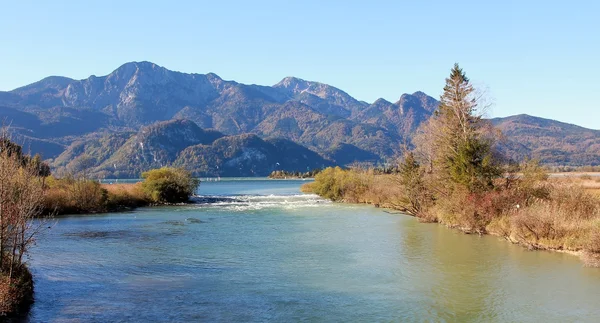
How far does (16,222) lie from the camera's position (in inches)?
655

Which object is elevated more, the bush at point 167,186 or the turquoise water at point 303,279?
the bush at point 167,186

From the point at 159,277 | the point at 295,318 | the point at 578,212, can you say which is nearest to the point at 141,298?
the point at 159,277

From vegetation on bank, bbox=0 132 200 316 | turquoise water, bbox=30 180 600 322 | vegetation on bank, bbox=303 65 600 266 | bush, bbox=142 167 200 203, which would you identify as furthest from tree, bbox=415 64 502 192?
bush, bbox=142 167 200 203

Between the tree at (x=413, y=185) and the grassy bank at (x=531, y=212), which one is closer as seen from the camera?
the grassy bank at (x=531, y=212)

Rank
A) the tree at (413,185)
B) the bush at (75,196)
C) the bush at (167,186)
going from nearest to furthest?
the tree at (413,185) < the bush at (75,196) < the bush at (167,186)

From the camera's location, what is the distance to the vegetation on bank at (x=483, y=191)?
2803 centimetres

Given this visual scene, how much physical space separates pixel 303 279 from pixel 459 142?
25.8 m

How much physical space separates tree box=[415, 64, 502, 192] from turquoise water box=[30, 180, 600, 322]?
5.61m

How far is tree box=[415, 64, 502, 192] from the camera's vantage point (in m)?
38.8

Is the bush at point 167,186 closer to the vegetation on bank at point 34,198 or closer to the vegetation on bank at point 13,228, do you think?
the vegetation on bank at point 34,198

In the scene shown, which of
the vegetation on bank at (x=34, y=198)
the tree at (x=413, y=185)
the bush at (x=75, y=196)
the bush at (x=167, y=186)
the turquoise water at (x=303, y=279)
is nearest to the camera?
→ the vegetation on bank at (x=34, y=198)

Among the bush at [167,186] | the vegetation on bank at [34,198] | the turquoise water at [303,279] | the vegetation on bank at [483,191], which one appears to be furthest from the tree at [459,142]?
the bush at [167,186]

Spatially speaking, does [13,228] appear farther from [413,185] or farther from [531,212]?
[413,185]

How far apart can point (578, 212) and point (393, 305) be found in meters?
17.2
